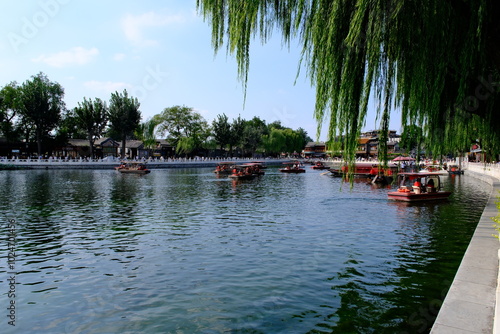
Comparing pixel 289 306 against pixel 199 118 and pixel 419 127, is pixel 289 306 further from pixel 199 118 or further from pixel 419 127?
pixel 199 118

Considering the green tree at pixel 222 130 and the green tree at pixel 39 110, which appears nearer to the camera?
the green tree at pixel 39 110

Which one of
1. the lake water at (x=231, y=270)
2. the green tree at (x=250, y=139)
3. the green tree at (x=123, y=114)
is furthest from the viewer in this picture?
the green tree at (x=250, y=139)

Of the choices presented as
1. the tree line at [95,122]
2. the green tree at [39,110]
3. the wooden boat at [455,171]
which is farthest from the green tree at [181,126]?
the wooden boat at [455,171]

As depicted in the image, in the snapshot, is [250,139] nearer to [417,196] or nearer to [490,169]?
[490,169]

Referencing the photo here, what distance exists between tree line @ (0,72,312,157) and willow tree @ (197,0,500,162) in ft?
260

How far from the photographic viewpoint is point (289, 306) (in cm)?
865

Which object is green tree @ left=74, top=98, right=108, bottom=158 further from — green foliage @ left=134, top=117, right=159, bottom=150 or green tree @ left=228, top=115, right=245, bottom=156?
green tree @ left=228, top=115, right=245, bottom=156

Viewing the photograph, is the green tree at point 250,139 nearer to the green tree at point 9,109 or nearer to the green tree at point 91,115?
the green tree at point 91,115

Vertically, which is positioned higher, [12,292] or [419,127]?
[419,127]

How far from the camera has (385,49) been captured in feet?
18.2

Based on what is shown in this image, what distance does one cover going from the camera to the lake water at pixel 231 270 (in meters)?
8.04

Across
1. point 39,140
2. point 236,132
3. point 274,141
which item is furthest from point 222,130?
point 39,140

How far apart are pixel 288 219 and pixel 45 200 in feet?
61.4

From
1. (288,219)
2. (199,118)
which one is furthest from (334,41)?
(199,118)
